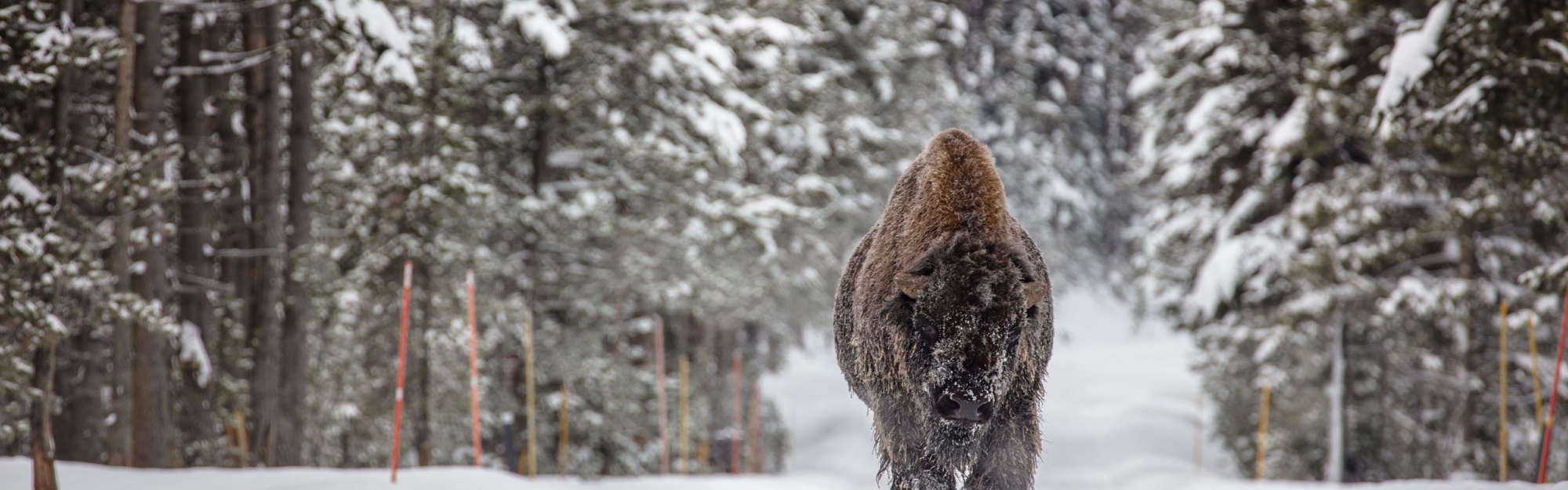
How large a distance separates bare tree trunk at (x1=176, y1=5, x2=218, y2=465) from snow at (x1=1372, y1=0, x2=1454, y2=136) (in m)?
9.30

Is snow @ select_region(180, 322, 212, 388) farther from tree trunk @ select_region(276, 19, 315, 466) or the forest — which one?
tree trunk @ select_region(276, 19, 315, 466)

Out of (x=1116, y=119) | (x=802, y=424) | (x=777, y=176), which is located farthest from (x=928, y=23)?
(x=1116, y=119)

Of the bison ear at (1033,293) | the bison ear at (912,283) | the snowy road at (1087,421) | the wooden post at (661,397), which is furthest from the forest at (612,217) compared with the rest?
the bison ear at (1033,293)

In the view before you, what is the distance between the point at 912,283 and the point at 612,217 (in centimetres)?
1129

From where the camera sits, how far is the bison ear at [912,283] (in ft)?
11.0

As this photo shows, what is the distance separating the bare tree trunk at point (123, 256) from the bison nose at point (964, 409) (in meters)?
5.98

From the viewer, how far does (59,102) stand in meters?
6.89

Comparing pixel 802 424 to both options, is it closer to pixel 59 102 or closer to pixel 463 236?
pixel 463 236

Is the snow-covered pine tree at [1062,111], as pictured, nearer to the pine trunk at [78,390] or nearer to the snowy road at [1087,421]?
the snowy road at [1087,421]

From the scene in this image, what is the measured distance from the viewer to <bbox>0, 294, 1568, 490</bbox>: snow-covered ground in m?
6.09

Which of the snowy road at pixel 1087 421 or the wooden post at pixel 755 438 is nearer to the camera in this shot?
the snowy road at pixel 1087 421

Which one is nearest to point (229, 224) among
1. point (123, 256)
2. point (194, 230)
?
point (194, 230)

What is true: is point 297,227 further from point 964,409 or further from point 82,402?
point 964,409

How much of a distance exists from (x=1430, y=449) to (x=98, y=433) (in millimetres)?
14865
